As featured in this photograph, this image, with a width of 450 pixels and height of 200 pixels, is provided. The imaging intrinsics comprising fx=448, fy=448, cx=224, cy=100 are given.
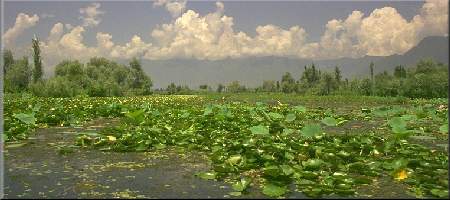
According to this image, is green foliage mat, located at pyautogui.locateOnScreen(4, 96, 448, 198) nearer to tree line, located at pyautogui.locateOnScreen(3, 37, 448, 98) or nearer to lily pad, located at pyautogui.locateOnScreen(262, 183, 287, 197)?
lily pad, located at pyautogui.locateOnScreen(262, 183, 287, 197)

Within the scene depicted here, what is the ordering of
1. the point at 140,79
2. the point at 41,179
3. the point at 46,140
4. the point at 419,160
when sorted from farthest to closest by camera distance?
the point at 140,79
the point at 46,140
the point at 419,160
the point at 41,179

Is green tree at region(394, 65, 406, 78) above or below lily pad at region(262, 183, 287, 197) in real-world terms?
above

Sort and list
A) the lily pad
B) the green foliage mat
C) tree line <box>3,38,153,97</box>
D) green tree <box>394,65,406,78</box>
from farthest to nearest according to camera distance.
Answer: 1. green tree <box>394,65,406,78</box>
2. tree line <box>3,38,153,97</box>
3. the green foliage mat
4. the lily pad

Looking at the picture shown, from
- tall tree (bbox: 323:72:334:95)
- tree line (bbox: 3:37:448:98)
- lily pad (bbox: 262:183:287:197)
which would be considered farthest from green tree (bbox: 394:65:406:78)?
lily pad (bbox: 262:183:287:197)

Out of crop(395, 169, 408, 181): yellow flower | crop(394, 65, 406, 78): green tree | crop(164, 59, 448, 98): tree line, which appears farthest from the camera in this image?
crop(394, 65, 406, 78): green tree

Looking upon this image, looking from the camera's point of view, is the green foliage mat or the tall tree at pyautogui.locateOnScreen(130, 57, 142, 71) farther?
the tall tree at pyautogui.locateOnScreen(130, 57, 142, 71)

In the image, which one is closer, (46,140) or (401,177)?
(401,177)

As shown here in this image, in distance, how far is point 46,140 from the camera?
25.8ft

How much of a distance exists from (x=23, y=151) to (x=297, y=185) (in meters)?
4.28

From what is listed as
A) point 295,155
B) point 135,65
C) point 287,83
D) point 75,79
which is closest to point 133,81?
point 135,65

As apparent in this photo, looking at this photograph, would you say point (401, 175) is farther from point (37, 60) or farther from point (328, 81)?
point (328, 81)

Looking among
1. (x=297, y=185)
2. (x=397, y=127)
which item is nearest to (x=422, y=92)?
(x=397, y=127)

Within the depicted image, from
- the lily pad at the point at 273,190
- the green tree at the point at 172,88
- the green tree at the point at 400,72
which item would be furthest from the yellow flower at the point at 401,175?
the green tree at the point at 172,88

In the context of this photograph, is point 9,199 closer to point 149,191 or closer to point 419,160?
point 149,191
